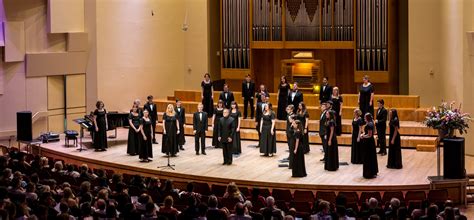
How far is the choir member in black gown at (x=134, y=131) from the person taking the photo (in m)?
17.8

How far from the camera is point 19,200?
432 inches

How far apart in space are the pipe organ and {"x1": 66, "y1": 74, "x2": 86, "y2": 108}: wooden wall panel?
3.78m

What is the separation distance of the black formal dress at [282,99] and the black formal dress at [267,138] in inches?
83.4

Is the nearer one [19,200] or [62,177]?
[19,200]

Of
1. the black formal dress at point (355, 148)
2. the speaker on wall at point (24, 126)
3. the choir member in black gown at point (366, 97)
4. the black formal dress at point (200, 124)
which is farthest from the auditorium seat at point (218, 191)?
the speaker on wall at point (24, 126)

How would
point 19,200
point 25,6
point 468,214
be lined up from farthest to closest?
point 25,6, point 468,214, point 19,200

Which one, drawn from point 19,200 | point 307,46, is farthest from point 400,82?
point 19,200

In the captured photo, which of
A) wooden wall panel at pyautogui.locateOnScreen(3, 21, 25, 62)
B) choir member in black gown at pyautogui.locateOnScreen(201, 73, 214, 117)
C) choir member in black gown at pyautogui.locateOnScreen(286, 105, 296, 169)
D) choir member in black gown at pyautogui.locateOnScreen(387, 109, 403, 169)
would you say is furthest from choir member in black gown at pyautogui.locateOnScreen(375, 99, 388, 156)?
wooden wall panel at pyautogui.locateOnScreen(3, 21, 25, 62)

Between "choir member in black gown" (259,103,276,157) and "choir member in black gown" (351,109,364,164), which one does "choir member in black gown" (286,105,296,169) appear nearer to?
"choir member in black gown" (259,103,276,157)

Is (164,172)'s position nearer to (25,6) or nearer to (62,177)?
(62,177)

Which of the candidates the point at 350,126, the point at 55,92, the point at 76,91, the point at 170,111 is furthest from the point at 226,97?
the point at 55,92

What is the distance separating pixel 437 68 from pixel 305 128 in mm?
5220

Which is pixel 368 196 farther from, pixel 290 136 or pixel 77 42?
pixel 77 42

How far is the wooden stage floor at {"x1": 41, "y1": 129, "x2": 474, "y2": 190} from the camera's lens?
15109 mm
